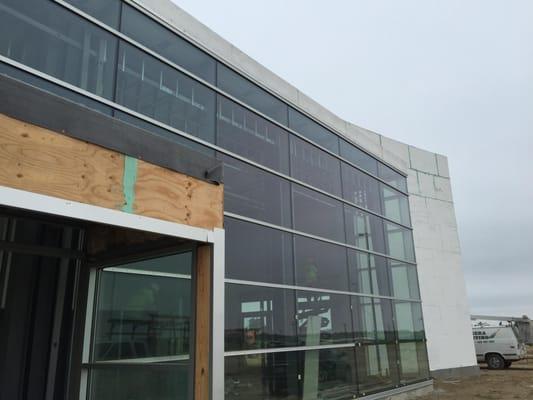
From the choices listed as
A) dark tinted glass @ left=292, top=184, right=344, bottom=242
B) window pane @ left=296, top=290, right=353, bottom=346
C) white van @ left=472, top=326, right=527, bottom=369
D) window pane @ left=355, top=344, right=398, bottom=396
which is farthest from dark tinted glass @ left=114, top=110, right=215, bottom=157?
white van @ left=472, top=326, right=527, bottom=369

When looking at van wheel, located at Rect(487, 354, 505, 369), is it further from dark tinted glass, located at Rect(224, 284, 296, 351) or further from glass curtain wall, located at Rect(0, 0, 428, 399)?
dark tinted glass, located at Rect(224, 284, 296, 351)

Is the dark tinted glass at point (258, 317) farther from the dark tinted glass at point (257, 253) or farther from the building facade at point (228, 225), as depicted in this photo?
the dark tinted glass at point (257, 253)

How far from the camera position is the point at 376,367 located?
10305 mm

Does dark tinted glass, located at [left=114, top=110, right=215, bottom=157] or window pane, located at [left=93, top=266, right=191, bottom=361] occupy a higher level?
dark tinted glass, located at [left=114, top=110, right=215, bottom=157]

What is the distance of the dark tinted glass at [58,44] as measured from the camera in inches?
200

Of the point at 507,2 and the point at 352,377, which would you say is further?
the point at 507,2

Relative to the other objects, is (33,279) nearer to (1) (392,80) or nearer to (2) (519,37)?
(2) (519,37)

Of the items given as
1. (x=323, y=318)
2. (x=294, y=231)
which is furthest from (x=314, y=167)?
(x=323, y=318)

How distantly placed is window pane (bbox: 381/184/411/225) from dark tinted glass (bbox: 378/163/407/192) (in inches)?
9.5

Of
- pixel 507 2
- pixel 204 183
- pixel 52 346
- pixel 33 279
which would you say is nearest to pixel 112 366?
pixel 52 346

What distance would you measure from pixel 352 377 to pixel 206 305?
6665 millimetres

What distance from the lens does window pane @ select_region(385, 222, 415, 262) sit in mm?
12594

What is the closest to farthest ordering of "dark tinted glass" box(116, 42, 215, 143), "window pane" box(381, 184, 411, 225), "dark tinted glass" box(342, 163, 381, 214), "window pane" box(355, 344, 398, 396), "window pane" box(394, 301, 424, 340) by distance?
"dark tinted glass" box(116, 42, 215, 143)
"window pane" box(355, 344, 398, 396)
"dark tinted glass" box(342, 163, 381, 214)
"window pane" box(394, 301, 424, 340)
"window pane" box(381, 184, 411, 225)

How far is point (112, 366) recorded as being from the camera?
477 centimetres
